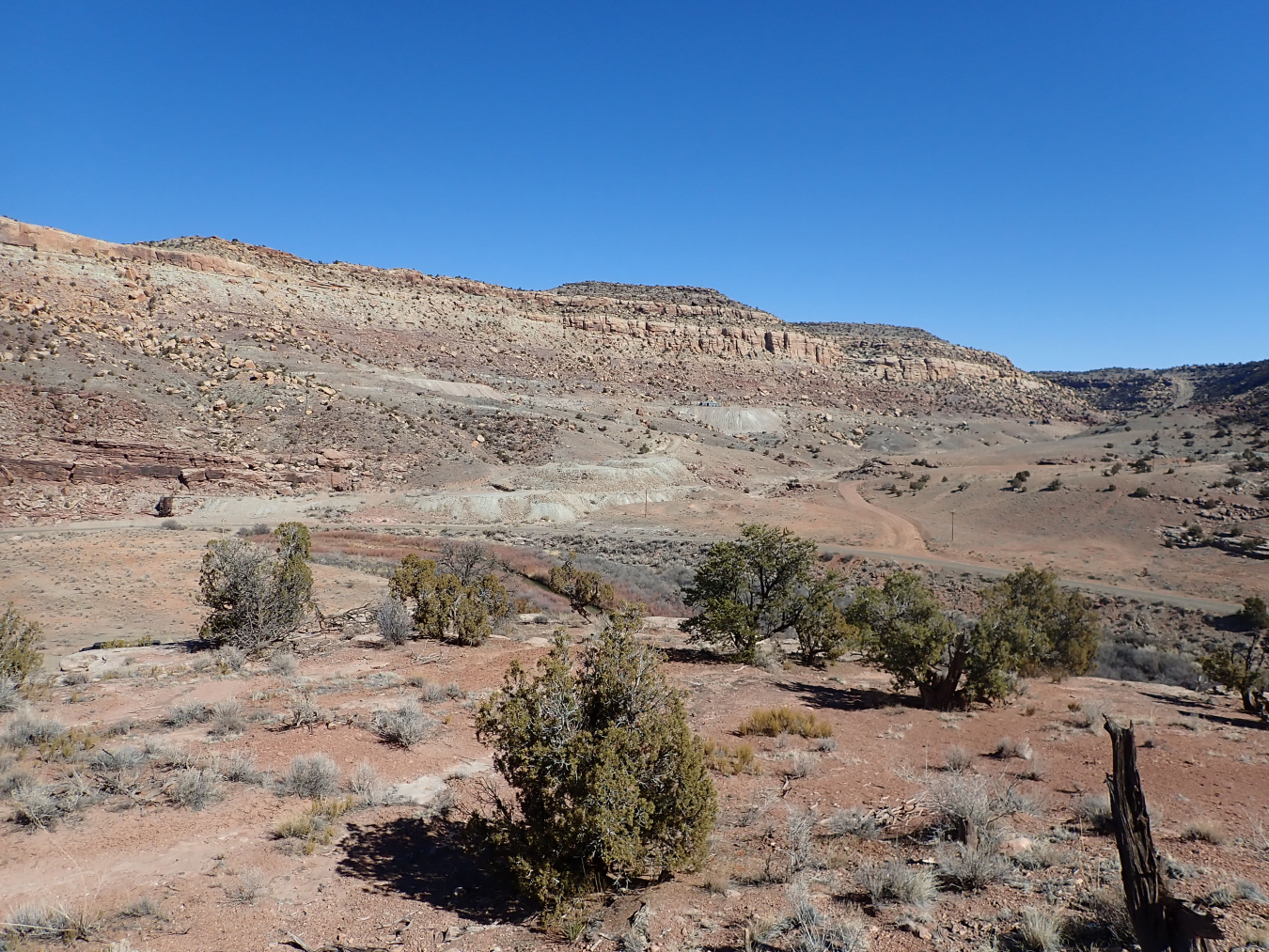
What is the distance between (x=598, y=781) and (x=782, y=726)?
532cm

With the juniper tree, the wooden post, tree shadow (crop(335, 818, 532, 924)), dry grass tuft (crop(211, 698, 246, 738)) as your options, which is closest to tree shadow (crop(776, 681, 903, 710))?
the juniper tree

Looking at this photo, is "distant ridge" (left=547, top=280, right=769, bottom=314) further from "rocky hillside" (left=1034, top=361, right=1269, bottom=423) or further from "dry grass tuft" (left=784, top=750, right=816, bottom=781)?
"dry grass tuft" (left=784, top=750, right=816, bottom=781)

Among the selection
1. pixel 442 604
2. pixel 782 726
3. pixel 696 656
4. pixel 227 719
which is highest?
pixel 442 604

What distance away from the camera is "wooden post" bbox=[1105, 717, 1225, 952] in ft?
11.0

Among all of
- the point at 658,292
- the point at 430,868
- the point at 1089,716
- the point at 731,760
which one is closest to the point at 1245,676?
the point at 1089,716

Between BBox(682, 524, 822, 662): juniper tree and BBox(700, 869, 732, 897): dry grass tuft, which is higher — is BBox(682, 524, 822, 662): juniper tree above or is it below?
above

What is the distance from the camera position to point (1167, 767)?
26.2 feet

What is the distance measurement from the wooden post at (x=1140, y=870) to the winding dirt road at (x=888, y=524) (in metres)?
31.0

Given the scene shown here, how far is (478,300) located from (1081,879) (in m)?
87.5

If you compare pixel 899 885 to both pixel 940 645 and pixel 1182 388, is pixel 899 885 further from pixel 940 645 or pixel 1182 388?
pixel 1182 388

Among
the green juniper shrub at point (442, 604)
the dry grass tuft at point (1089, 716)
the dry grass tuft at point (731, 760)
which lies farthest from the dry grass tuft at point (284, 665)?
the dry grass tuft at point (1089, 716)

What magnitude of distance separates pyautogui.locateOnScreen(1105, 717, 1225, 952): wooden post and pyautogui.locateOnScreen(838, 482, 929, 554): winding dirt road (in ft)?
102

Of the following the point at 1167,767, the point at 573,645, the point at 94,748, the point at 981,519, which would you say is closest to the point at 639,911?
the point at 94,748

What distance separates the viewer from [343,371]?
54.3m
